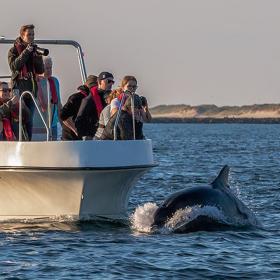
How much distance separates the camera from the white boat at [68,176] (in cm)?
1780

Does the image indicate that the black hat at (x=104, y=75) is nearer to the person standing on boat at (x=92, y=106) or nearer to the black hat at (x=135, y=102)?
the person standing on boat at (x=92, y=106)

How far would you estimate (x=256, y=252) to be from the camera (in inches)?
643

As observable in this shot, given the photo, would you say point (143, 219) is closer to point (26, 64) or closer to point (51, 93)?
point (51, 93)

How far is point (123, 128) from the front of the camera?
18.6 m

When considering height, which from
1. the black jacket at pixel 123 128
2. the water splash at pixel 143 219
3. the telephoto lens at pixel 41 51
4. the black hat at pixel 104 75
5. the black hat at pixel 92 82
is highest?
the telephoto lens at pixel 41 51

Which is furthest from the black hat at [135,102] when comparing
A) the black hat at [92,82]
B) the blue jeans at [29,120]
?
the blue jeans at [29,120]

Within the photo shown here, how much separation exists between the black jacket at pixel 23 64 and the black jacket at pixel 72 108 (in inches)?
22.7

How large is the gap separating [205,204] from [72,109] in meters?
2.59

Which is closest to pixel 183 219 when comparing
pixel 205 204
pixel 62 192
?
pixel 205 204

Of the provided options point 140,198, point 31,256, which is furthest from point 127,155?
point 140,198

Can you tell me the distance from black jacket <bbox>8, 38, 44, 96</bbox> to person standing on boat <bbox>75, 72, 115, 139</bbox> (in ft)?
2.77

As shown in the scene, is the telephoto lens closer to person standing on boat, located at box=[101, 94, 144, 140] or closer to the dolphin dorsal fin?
person standing on boat, located at box=[101, 94, 144, 140]

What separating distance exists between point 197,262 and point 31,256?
223 centimetres

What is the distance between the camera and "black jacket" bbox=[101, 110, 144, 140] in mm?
18359
